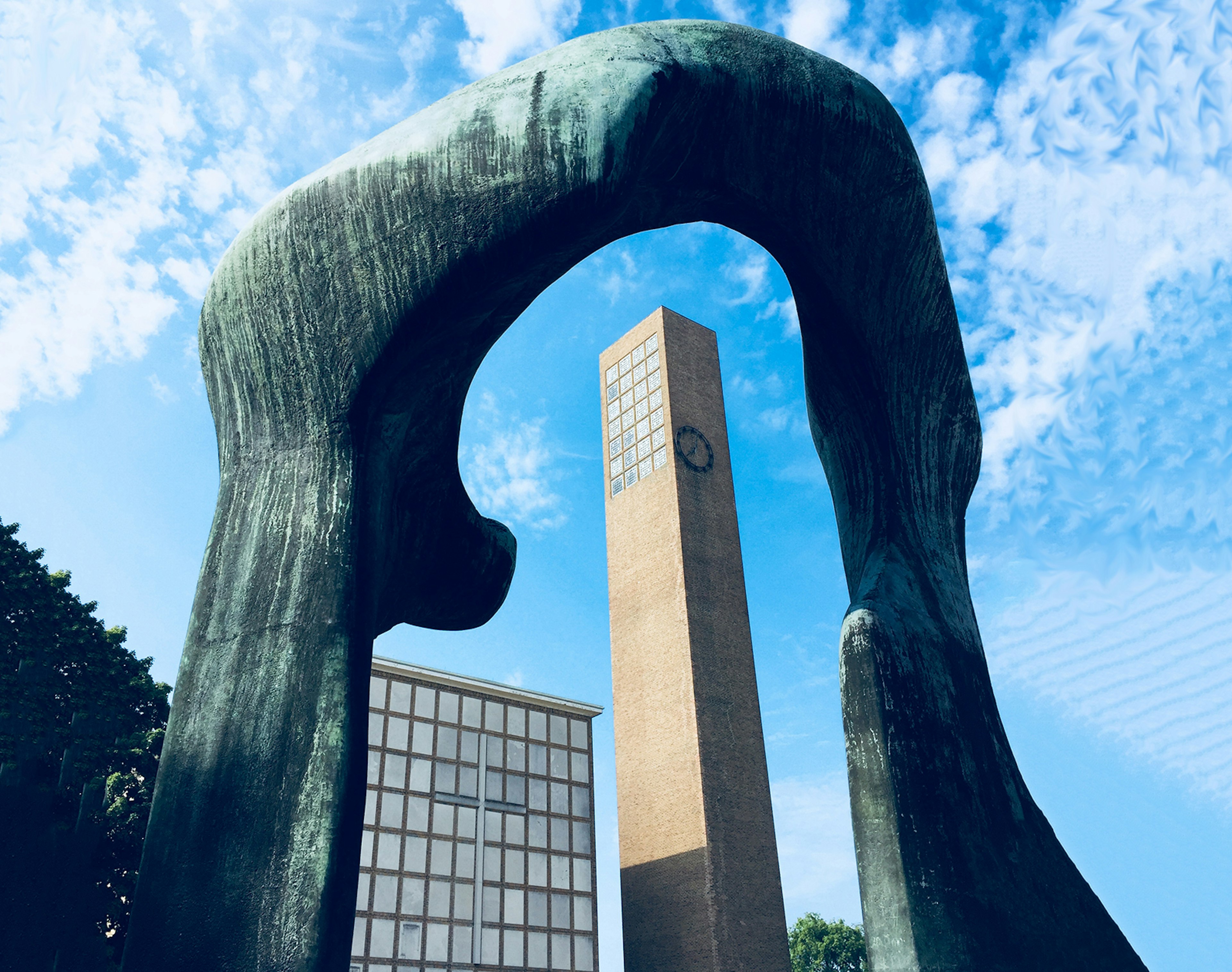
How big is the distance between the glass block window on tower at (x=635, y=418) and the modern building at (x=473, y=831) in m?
5.07

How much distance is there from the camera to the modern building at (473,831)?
12.4m

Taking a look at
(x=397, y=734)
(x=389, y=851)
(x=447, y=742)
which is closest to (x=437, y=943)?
(x=389, y=851)

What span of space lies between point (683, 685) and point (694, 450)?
441 centimetres

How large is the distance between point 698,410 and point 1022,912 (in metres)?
16.8

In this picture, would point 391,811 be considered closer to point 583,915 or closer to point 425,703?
point 425,703

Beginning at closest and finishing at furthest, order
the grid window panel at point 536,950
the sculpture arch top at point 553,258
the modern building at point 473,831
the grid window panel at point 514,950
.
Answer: the sculpture arch top at point 553,258 < the modern building at point 473,831 < the grid window panel at point 514,950 < the grid window panel at point 536,950

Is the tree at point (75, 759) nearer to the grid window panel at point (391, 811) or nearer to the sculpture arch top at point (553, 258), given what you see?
the sculpture arch top at point (553, 258)

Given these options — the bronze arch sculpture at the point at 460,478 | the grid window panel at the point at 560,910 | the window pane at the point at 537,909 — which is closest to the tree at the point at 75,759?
the bronze arch sculpture at the point at 460,478

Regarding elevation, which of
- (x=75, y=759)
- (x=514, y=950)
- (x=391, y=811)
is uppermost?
(x=391, y=811)

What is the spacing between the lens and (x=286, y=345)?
235cm

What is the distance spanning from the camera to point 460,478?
2.86 m

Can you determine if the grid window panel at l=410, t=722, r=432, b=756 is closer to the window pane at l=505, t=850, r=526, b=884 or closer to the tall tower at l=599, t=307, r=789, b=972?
the window pane at l=505, t=850, r=526, b=884

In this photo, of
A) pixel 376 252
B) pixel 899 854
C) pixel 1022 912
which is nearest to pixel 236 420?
pixel 376 252

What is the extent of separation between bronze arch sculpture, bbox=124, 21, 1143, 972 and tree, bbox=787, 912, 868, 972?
24807 millimetres
